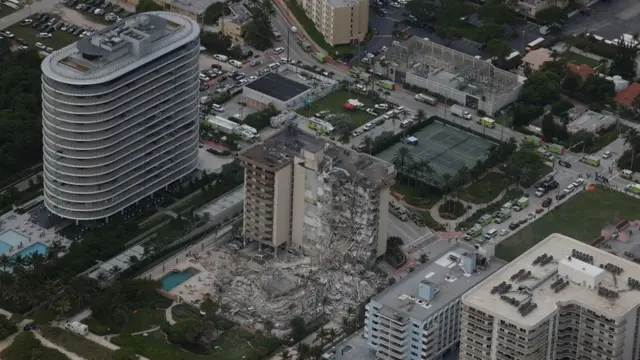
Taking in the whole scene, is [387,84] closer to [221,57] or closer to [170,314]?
[221,57]

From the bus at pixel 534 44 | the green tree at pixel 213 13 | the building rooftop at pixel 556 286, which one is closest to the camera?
the building rooftop at pixel 556 286

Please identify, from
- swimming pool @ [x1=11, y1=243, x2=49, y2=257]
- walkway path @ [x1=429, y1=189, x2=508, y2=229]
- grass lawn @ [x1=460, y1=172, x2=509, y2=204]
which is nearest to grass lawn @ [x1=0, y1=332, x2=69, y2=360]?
swimming pool @ [x1=11, y1=243, x2=49, y2=257]

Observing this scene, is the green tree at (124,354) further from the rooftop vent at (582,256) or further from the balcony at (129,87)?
the rooftop vent at (582,256)

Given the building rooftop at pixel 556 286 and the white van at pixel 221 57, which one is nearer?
the building rooftop at pixel 556 286

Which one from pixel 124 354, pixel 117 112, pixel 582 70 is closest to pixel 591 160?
pixel 582 70

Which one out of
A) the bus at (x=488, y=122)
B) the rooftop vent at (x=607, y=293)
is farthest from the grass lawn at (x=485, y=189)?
the rooftop vent at (x=607, y=293)

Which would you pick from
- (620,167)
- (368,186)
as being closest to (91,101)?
(368,186)
